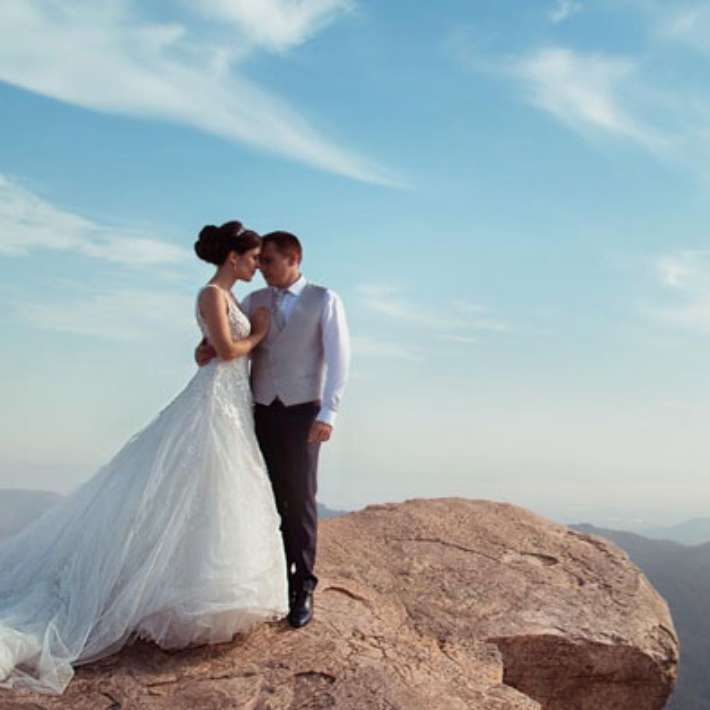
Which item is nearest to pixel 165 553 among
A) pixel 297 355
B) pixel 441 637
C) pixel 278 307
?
pixel 297 355

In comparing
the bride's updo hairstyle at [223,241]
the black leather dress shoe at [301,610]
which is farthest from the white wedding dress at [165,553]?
the bride's updo hairstyle at [223,241]

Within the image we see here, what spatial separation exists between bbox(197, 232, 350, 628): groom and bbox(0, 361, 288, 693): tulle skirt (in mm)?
156

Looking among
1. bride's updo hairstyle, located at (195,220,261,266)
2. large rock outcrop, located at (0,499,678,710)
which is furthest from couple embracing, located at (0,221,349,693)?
large rock outcrop, located at (0,499,678,710)

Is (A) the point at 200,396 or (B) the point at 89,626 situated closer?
(B) the point at 89,626

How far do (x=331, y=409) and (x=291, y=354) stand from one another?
18.3 inches

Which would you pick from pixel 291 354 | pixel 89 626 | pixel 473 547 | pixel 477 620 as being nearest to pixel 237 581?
pixel 89 626

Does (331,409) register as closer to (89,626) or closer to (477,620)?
(89,626)

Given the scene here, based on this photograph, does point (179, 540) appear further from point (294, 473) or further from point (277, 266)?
point (277, 266)

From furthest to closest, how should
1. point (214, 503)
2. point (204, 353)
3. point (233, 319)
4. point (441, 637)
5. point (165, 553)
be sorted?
point (441, 637)
point (204, 353)
point (233, 319)
point (214, 503)
point (165, 553)

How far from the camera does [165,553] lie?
6340mm

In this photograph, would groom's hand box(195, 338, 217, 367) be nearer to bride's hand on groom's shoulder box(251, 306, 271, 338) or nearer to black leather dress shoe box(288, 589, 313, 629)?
bride's hand on groom's shoulder box(251, 306, 271, 338)

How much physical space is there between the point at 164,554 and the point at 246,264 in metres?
1.96

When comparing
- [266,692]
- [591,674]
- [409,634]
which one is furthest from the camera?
[591,674]

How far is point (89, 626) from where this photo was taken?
625cm
